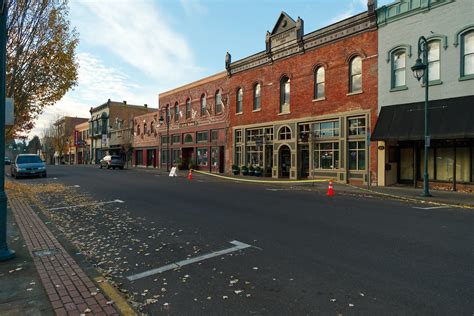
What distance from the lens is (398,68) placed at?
18828 mm

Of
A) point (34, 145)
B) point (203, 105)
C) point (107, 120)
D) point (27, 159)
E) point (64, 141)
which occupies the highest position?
point (107, 120)

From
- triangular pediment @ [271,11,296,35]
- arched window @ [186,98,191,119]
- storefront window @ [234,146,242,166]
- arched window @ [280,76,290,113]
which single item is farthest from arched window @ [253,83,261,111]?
A: arched window @ [186,98,191,119]

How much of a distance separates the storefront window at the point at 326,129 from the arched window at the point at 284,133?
247 centimetres

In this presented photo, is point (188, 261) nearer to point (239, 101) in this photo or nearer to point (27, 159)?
point (27, 159)

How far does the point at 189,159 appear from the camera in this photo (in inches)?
1500

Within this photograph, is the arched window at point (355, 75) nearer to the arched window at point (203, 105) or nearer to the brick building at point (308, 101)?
the brick building at point (308, 101)

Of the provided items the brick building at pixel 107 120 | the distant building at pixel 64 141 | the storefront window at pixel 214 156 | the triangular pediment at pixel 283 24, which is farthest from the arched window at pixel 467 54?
the distant building at pixel 64 141

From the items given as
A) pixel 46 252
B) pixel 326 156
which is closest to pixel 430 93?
pixel 326 156

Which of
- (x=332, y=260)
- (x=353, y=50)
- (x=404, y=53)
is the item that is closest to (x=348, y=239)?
(x=332, y=260)

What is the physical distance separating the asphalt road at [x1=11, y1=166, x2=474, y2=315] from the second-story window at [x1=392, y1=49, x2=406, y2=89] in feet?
32.5

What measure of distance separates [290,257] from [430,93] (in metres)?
15.1

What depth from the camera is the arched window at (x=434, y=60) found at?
17109mm

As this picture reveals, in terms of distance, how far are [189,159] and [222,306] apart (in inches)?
1359

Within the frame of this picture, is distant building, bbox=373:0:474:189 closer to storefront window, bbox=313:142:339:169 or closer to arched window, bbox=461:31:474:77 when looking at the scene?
arched window, bbox=461:31:474:77
